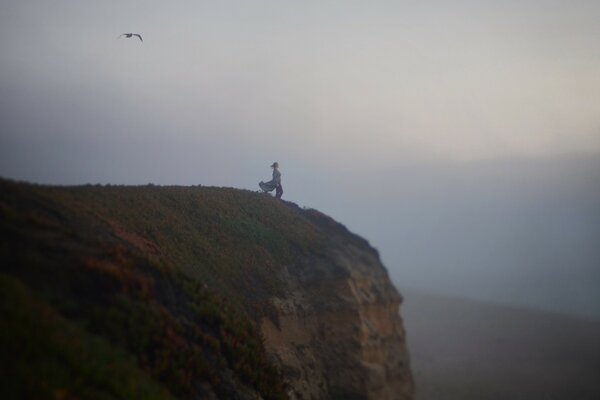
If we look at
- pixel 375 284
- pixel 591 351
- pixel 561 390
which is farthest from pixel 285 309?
pixel 591 351

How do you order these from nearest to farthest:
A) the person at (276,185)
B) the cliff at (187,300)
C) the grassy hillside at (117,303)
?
the grassy hillside at (117,303) < the cliff at (187,300) < the person at (276,185)

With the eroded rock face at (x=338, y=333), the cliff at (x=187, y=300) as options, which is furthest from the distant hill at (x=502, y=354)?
the cliff at (x=187, y=300)

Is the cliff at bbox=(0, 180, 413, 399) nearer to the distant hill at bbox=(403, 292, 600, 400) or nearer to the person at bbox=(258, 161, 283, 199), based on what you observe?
the person at bbox=(258, 161, 283, 199)

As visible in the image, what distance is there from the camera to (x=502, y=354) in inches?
1987

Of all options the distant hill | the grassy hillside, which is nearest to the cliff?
the grassy hillside

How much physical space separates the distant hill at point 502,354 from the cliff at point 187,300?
17.1 meters

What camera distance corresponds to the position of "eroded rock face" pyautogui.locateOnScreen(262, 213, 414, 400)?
19109 millimetres

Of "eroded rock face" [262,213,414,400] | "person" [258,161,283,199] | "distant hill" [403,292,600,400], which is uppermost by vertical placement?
"person" [258,161,283,199]

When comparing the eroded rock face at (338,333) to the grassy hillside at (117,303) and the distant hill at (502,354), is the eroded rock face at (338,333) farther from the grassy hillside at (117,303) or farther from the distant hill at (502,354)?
the distant hill at (502,354)

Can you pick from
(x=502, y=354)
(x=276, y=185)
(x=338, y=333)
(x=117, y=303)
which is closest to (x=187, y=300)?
(x=117, y=303)

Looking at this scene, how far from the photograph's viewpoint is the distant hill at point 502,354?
3741cm

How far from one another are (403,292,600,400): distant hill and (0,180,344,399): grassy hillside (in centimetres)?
2491

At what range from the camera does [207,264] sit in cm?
1856

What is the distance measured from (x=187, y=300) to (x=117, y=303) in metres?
2.79
